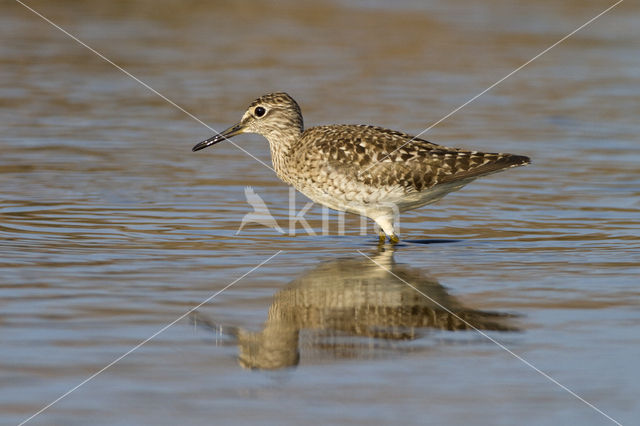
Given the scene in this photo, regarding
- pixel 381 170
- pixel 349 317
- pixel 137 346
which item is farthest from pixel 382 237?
pixel 137 346

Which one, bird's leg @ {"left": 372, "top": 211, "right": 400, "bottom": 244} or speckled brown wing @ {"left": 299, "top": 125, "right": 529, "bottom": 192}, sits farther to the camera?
bird's leg @ {"left": 372, "top": 211, "right": 400, "bottom": 244}

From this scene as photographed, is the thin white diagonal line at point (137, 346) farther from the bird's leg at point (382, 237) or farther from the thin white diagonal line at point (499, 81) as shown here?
the thin white diagonal line at point (499, 81)

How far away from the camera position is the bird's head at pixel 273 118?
1123 centimetres

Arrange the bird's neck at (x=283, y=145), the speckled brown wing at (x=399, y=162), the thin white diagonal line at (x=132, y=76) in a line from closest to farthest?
the speckled brown wing at (x=399, y=162) → the bird's neck at (x=283, y=145) → the thin white diagonal line at (x=132, y=76)

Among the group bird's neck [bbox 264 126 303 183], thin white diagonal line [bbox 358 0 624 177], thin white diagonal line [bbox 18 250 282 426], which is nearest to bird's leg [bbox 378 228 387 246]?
thin white diagonal line [bbox 358 0 624 177]

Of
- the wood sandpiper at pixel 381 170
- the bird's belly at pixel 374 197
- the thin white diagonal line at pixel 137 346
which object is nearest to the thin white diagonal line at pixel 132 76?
the wood sandpiper at pixel 381 170

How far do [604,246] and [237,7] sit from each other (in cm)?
1658

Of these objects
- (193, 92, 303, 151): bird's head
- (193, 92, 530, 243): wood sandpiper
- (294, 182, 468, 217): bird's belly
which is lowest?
(294, 182, 468, 217): bird's belly

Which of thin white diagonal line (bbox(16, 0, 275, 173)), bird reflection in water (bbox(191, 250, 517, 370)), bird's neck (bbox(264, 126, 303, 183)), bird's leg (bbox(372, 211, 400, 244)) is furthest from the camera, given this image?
thin white diagonal line (bbox(16, 0, 275, 173))

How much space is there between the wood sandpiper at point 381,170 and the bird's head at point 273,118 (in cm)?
63

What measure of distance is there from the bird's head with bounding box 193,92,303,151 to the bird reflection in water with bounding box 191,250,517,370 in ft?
8.74

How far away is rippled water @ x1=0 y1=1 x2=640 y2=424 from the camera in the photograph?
19.8 feet

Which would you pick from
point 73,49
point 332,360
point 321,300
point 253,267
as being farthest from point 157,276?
point 73,49

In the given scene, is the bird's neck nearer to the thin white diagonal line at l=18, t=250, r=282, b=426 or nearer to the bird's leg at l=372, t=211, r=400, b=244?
the bird's leg at l=372, t=211, r=400, b=244
